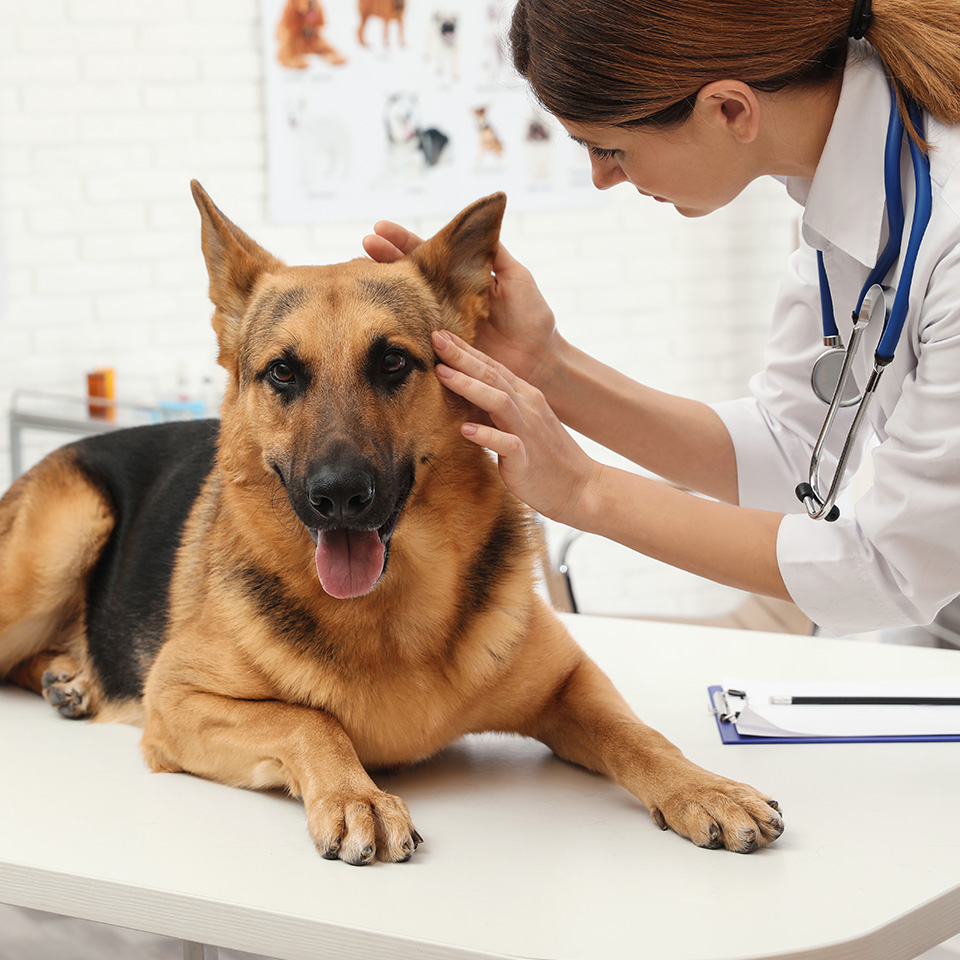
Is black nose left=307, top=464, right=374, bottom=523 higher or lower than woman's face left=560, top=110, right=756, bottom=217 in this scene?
lower

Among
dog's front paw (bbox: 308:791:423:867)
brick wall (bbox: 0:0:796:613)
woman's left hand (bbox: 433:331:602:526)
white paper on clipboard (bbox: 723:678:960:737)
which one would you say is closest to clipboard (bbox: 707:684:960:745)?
white paper on clipboard (bbox: 723:678:960:737)

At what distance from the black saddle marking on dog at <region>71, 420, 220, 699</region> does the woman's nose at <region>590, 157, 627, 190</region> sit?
81 cm

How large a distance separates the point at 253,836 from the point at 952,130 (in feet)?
3.78

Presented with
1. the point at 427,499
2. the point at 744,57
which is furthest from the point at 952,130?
the point at 427,499

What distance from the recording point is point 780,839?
Answer: 1.16 metres

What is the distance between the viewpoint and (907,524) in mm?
1277

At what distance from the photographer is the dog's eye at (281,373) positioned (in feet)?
4.73

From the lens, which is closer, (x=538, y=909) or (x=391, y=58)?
(x=538, y=909)

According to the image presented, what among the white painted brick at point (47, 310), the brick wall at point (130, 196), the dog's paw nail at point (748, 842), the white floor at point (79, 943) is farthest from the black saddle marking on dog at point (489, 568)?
the white painted brick at point (47, 310)

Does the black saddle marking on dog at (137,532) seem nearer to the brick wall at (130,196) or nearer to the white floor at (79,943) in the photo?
the white floor at (79,943)

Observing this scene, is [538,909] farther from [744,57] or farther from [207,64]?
[207,64]

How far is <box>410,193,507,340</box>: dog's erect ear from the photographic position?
1.51 meters

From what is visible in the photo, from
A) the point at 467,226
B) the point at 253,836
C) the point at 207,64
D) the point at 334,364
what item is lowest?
the point at 253,836

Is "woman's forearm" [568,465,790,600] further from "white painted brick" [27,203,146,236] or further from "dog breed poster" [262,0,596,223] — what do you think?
→ "dog breed poster" [262,0,596,223]
